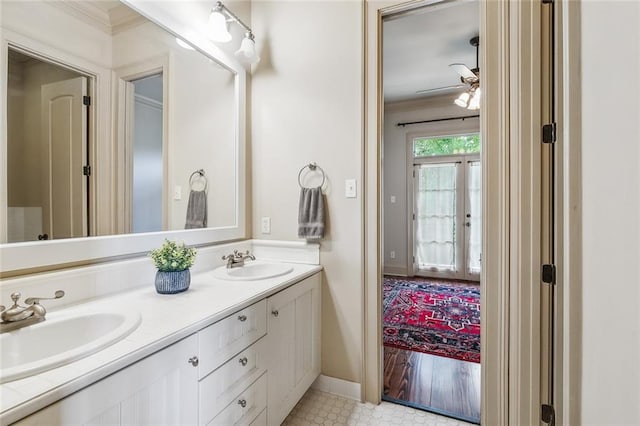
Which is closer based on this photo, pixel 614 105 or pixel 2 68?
pixel 614 105

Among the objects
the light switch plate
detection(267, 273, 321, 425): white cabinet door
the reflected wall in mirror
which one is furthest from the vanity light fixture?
detection(267, 273, 321, 425): white cabinet door

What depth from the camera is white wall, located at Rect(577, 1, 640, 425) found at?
0.37 metres

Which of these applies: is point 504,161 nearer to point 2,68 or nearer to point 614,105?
point 614,105

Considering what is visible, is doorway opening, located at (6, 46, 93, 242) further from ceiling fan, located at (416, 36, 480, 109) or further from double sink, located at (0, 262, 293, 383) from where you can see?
ceiling fan, located at (416, 36, 480, 109)

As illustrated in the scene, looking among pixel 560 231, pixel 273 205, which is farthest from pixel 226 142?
pixel 560 231

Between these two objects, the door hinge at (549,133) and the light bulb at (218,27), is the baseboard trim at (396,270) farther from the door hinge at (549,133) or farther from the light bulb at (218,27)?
the light bulb at (218,27)

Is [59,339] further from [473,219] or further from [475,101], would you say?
[473,219]

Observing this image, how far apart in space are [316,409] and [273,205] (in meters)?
1.29

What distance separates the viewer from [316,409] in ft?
5.66

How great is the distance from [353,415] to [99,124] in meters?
1.93

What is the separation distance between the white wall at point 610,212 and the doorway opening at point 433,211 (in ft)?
4.90

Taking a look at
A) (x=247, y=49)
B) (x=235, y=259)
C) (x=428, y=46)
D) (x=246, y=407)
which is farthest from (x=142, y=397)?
(x=428, y=46)

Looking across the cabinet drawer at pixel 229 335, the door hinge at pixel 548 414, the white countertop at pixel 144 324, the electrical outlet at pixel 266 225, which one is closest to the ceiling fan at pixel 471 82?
the electrical outlet at pixel 266 225

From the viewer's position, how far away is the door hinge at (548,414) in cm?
133
